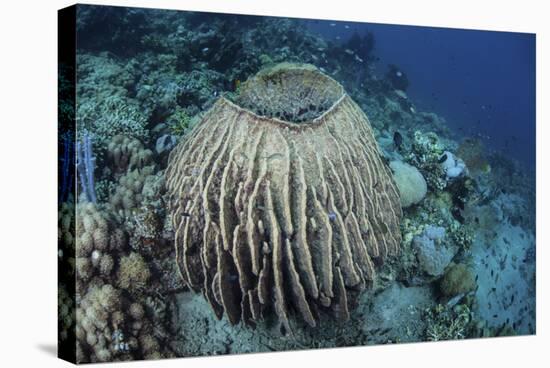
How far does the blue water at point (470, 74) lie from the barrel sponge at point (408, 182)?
62 centimetres

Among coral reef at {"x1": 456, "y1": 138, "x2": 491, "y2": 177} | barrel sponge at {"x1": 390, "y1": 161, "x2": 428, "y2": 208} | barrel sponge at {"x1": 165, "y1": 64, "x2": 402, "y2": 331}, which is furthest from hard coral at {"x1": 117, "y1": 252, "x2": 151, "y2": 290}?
coral reef at {"x1": 456, "y1": 138, "x2": 491, "y2": 177}

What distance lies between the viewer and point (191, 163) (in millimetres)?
6277

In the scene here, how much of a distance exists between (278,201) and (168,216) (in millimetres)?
863

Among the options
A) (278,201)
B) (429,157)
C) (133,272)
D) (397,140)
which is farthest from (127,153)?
(429,157)

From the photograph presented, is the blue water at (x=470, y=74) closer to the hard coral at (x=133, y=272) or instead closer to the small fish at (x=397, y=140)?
the small fish at (x=397, y=140)

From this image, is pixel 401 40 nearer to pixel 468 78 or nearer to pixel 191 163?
pixel 468 78

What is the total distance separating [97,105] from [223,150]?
3.33 feet

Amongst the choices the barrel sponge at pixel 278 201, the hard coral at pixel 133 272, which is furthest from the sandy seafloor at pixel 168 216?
the barrel sponge at pixel 278 201

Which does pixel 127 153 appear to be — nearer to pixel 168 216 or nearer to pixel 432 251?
pixel 168 216

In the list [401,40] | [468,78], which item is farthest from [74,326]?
[468,78]

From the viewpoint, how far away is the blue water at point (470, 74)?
725 cm

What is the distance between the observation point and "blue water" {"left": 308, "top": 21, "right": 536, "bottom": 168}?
725cm

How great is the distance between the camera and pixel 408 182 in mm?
7164

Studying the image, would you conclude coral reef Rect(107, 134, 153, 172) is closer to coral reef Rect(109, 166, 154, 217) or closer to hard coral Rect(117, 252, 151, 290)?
coral reef Rect(109, 166, 154, 217)
